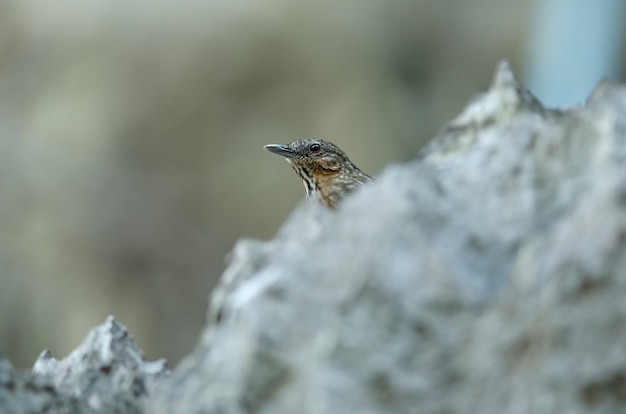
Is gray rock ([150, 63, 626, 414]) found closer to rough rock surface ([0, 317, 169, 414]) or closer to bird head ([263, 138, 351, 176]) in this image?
rough rock surface ([0, 317, 169, 414])

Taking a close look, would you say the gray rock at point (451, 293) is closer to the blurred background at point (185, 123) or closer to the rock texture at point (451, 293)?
the rock texture at point (451, 293)

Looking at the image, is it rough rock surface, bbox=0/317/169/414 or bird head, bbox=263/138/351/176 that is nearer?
rough rock surface, bbox=0/317/169/414

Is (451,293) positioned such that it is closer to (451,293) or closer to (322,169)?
(451,293)

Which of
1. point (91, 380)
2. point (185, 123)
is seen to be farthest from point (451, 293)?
point (185, 123)

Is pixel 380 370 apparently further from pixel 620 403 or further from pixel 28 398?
pixel 28 398

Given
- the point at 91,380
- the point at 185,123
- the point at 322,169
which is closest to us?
the point at 91,380

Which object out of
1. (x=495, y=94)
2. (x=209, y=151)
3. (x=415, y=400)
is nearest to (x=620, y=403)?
(x=415, y=400)

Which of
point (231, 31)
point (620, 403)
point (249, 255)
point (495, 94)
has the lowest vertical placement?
point (620, 403)

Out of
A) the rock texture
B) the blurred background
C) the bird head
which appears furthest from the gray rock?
the blurred background
